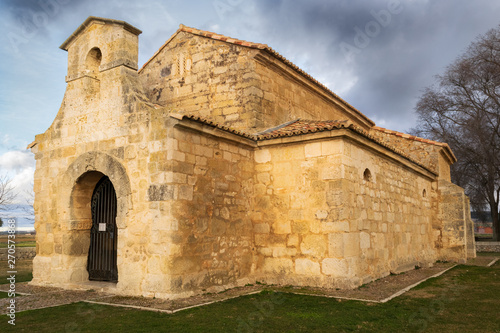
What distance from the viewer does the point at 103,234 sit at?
8977mm

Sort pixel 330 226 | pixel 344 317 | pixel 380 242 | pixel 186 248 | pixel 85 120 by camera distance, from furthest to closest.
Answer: pixel 380 242 → pixel 85 120 → pixel 330 226 → pixel 186 248 → pixel 344 317

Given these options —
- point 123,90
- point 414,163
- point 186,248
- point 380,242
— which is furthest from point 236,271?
point 414,163

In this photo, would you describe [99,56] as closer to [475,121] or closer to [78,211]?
[78,211]

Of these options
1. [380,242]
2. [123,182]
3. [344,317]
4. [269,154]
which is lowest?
[344,317]

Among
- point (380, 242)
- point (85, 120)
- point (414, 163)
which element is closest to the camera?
point (85, 120)

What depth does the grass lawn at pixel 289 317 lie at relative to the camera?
5293 mm

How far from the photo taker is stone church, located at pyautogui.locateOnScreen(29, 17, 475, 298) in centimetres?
743

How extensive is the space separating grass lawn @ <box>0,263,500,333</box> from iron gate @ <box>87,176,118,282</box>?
6.64 feet

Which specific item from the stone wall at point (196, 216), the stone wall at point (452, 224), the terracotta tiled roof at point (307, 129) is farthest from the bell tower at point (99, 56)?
the stone wall at point (452, 224)

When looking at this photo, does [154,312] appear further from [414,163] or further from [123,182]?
[414,163]

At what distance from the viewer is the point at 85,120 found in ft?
29.1

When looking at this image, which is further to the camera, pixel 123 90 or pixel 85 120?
pixel 85 120

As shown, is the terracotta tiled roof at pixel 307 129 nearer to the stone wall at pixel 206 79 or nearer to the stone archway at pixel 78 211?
the stone wall at pixel 206 79

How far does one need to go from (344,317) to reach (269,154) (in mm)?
4332
